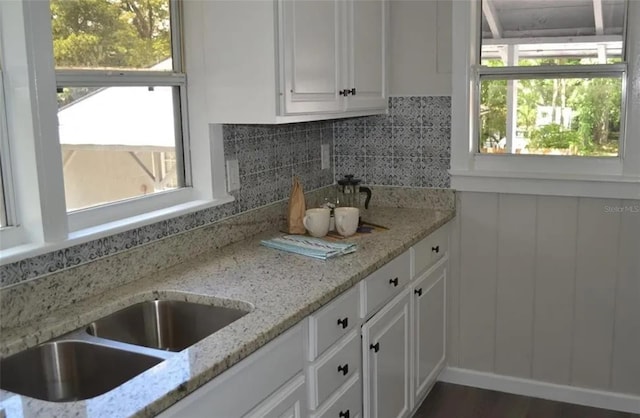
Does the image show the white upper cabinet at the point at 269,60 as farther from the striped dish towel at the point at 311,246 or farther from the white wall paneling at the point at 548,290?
the white wall paneling at the point at 548,290

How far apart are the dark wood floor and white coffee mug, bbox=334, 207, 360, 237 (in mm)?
999

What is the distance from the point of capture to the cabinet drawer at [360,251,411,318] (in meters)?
2.29

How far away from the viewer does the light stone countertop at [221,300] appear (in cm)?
131

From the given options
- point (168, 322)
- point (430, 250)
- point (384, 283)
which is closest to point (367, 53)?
point (430, 250)

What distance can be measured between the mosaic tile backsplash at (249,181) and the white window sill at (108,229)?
0.02 meters

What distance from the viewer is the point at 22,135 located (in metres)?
1.78

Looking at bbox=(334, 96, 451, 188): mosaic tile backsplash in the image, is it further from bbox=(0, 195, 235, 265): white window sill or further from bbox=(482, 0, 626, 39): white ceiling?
bbox=(0, 195, 235, 265): white window sill

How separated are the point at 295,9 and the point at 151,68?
1.79 feet

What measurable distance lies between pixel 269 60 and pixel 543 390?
6.97 ft

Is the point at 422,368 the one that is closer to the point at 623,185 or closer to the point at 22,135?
the point at 623,185

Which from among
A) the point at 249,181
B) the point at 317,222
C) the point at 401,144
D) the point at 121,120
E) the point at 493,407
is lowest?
the point at 493,407

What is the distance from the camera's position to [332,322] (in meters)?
2.05

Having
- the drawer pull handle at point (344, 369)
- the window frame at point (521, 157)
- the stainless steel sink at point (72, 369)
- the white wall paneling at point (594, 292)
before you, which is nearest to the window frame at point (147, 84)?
the stainless steel sink at point (72, 369)

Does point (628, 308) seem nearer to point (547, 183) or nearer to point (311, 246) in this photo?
point (547, 183)
